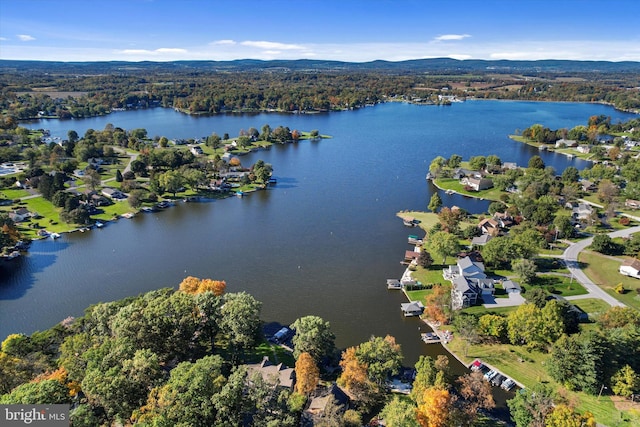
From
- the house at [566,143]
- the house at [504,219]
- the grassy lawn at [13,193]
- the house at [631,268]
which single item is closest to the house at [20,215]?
the grassy lawn at [13,193]

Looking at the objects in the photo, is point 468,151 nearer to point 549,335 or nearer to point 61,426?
point 549,335

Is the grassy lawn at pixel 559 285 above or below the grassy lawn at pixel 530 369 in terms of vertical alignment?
above

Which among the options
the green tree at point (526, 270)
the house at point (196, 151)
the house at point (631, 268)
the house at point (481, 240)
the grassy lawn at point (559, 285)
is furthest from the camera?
the house at point (196, 151)

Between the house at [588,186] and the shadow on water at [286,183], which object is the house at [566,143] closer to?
the house at [588,186]

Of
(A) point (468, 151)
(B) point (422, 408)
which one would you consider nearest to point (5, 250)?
(B) point (422, 408)

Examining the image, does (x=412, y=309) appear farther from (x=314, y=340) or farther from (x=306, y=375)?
(x=306, y=375)

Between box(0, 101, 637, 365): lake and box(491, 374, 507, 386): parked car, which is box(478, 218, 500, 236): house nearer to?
box(0, 101, 637, 365): lake

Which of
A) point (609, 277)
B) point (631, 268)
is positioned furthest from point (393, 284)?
point (631, 268)
